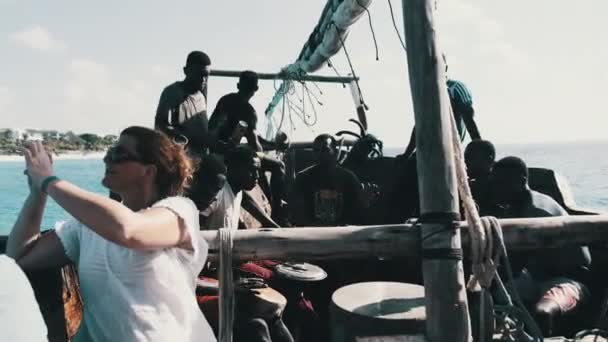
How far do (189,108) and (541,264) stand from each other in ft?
12.5

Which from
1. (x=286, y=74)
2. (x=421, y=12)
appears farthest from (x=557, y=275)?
(x=286, y=74)

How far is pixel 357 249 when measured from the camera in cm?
256

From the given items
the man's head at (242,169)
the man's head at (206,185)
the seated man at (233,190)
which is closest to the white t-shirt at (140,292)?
the man's head at (206,185)

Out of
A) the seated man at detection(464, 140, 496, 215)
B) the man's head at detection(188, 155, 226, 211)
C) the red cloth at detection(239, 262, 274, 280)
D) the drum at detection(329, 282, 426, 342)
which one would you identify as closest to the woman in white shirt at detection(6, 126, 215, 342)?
the drum at detection(329, 282, 426, 342)

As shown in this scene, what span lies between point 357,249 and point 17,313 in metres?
1.54

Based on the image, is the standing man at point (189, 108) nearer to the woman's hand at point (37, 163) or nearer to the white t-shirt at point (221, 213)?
the white t-shirt at point (221, 213)

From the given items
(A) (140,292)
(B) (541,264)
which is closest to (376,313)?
(A) (140,292)

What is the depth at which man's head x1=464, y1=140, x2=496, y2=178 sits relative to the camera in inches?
193

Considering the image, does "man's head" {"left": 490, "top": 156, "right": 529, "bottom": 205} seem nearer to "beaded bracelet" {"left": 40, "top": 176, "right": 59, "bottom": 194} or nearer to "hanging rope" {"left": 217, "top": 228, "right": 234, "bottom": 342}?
"hanging rope" {"left": 217, "top": 228, "right": 234, "bottom": 342}

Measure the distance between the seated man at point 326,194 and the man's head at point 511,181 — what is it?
60.3 inches

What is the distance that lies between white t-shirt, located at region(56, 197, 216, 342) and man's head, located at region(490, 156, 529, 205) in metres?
3.02

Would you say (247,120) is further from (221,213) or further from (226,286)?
(226,286)

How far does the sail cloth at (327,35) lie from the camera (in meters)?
7.70

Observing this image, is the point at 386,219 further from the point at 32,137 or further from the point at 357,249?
the point at 32,137
